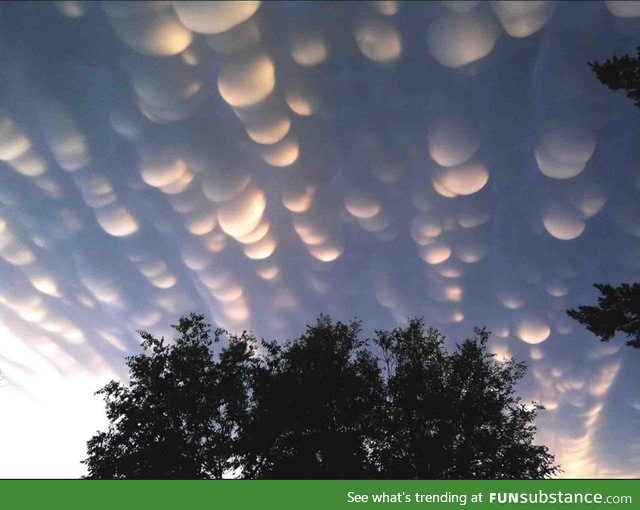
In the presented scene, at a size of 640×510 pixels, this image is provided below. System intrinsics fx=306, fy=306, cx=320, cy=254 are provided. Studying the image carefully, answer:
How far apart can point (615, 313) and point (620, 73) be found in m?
9.15

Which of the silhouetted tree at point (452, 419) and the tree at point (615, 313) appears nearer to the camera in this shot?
the tree at point (615, 313)

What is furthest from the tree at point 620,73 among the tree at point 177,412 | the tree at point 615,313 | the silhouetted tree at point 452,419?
the tree at point 177,412

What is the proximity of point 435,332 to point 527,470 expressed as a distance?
35.3 ft

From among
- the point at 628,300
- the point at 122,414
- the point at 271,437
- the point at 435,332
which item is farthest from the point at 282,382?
the point at 628,300

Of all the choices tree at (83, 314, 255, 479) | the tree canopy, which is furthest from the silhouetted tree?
tree at (83, 314, 255, 479)

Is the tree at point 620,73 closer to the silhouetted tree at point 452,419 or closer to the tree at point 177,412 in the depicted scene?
the silhouetted tree at point 452,419

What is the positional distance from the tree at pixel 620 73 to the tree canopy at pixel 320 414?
18.4m

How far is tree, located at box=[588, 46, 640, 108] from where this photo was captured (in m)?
11.4

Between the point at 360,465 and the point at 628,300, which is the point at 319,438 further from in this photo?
the point at 628,300

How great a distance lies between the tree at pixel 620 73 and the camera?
37.5ft

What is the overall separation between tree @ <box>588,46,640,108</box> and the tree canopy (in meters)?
18.4

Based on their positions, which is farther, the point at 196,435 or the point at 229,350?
the point at 229,350

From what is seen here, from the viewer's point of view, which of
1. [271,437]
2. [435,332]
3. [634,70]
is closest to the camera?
[634,70]

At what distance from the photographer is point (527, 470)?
21.5m
